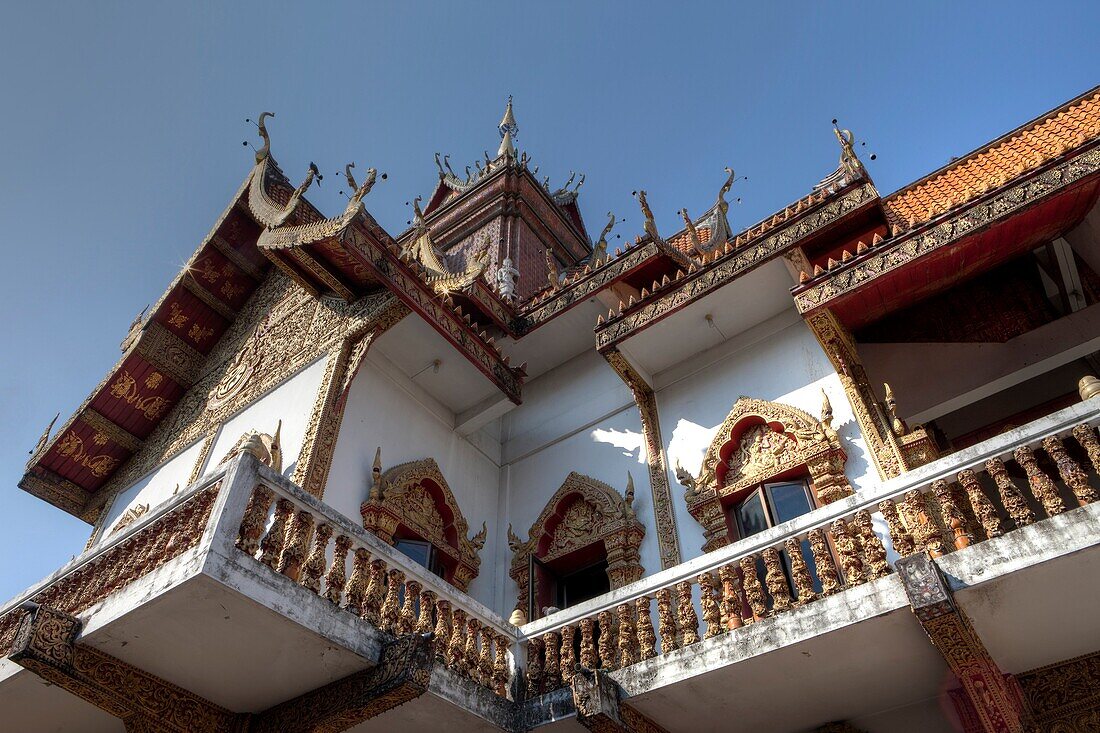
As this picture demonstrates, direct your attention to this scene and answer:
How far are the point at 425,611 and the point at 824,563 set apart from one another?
2024 mm

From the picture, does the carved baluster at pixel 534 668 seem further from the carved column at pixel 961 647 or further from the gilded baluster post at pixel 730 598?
the carved column at pixel 961 647

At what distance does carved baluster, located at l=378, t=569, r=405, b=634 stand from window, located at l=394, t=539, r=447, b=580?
6.10 ft

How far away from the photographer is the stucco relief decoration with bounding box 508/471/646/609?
20.1ft

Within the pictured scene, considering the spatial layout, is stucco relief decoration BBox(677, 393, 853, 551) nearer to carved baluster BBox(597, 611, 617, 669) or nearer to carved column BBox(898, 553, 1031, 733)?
carved baluster BBox(597, 611, 617, 669)

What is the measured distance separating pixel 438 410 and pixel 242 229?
333 cm

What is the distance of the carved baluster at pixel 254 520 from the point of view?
3.59 metres

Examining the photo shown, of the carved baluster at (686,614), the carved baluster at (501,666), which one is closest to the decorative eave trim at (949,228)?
the carved baluster at (686,614)

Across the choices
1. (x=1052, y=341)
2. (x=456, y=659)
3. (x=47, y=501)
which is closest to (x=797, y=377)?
(x=1052, y=341)

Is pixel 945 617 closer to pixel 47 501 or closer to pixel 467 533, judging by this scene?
pixel 467 533

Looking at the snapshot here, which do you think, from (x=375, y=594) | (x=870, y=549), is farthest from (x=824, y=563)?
(x=375, y=594)

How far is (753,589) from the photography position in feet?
13.5

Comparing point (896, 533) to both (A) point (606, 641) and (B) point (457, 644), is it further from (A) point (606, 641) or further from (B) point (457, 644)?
(B) point (457, 644)

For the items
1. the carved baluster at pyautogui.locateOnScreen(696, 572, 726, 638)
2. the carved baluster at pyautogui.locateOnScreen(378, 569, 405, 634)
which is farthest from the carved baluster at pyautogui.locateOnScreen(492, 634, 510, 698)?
the carved baluster at pyautogui.locateOnScreen(696, 572, 726, 638)

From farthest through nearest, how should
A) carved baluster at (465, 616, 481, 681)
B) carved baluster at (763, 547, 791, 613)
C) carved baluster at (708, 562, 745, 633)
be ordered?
carved baluster at (465, 616, 481, 681) < carved baluster at (708, 562, 745, 633) < carved baluster at (763, 547, 791, 613)
